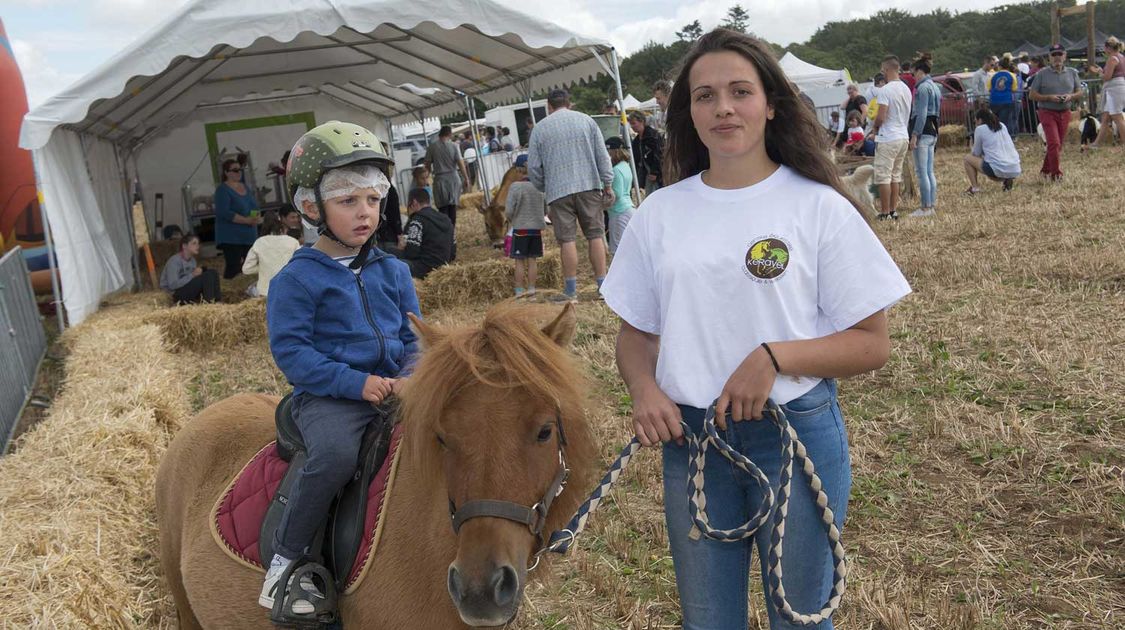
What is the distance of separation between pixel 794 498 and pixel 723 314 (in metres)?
0.46

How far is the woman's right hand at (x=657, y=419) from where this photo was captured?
204 centimetres

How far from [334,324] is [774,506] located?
5.16 ft

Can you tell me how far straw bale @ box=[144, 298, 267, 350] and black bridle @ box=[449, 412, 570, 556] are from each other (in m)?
8.73

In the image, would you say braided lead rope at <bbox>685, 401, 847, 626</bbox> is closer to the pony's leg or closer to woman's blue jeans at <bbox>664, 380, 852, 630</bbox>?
woman's blue jeans at <bbox>664, 380, 852, 630</bbox>

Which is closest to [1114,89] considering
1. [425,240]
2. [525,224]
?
[525,224]

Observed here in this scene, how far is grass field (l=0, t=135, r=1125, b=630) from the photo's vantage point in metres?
3.38

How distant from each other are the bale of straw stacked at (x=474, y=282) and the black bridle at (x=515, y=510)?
8.64 m

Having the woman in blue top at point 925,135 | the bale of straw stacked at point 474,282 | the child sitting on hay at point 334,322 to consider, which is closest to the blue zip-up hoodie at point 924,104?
the woman in blue top at point 925,135

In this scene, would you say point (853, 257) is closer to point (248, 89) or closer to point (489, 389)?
point (489, 389)

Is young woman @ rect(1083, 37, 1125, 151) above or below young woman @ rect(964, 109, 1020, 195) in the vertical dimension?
above

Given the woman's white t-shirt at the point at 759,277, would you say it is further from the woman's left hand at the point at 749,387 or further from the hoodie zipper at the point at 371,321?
the hoodie zipper at the point at 371,321

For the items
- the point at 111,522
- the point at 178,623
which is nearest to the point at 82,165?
the point at 111,522

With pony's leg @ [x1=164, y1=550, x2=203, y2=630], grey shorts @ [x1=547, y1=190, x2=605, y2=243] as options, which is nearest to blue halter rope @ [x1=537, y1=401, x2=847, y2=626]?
pony's leg @ [x1=164, y1=550, x2=203, y2=630]

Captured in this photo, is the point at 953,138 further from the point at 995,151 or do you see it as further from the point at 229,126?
the point at 229,126
